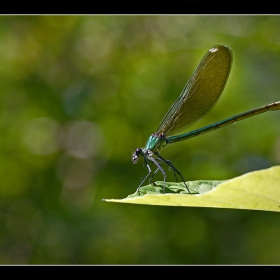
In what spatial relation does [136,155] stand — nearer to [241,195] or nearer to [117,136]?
[117,136]

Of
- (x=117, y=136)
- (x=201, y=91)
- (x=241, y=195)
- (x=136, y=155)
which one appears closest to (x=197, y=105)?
(x=201, y=91)

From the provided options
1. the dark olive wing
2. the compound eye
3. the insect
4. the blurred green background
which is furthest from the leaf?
the blurred green background

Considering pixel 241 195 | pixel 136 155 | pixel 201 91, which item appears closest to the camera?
pixel 241 195

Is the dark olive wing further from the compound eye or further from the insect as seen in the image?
the compound eye

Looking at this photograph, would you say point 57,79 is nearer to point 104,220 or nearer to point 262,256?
point 104,220

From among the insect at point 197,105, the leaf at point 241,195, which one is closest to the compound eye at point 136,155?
the insect at point 197,105
